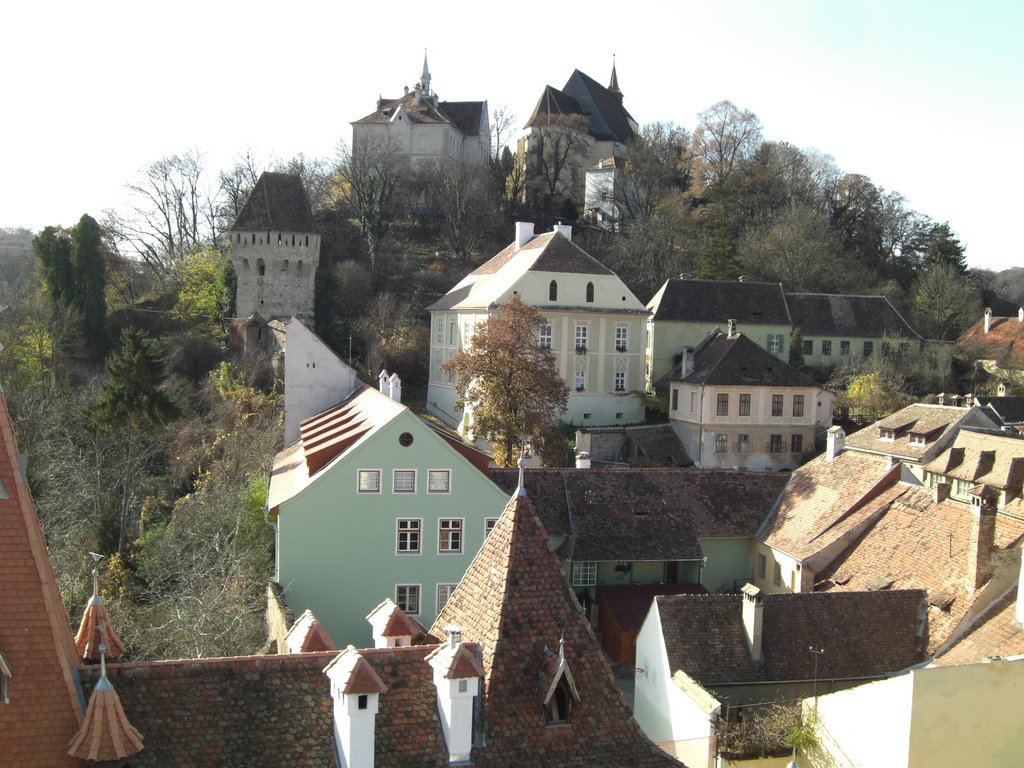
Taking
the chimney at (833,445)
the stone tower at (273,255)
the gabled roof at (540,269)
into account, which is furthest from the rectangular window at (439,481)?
the stone tower at (273,255)

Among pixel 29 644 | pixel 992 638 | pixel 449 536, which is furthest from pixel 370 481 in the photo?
pixel 992 638

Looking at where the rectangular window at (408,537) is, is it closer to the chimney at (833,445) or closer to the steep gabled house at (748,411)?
the chimney at (833,445)

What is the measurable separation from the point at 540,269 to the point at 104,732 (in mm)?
35957

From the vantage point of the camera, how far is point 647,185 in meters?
71.9

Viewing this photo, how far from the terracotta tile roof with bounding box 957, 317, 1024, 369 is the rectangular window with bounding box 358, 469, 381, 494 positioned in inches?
1592

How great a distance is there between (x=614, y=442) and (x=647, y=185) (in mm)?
36831

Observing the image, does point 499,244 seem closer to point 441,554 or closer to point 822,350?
point 822,350

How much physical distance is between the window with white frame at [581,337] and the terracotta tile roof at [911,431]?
1338 cm

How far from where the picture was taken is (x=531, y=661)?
10031mm

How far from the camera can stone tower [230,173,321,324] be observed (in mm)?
48688

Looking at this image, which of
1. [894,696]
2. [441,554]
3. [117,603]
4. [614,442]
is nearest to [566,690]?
[894,696]

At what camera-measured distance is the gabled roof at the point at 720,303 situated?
160 ft

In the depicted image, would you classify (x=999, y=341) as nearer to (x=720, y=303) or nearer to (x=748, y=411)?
(x=720, y=303)

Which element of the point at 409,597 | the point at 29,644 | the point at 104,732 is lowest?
the point at 409,597
